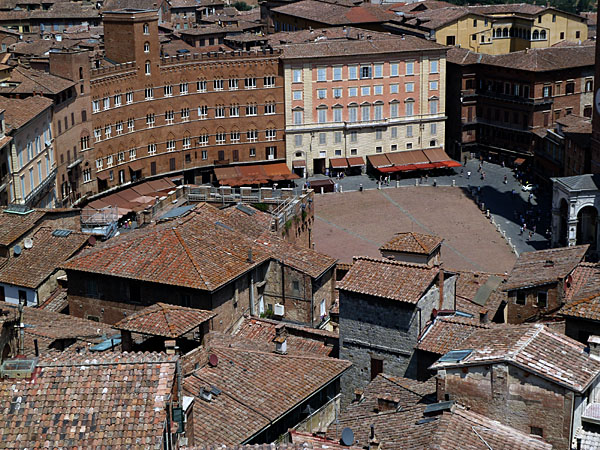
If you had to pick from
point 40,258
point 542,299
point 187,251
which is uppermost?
point 187,251

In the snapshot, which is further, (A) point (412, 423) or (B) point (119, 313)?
(B) point (119, 313)

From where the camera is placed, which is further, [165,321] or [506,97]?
[506,97]

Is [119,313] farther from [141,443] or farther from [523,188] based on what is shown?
[523,188]

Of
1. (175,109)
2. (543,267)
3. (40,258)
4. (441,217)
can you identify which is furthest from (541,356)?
(175,109)

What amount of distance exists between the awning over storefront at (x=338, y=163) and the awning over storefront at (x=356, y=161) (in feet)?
1.62

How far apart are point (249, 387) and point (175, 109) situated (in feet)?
243

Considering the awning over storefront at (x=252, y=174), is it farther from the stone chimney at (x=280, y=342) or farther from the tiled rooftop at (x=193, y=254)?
the stone chimney at (x=280, y=342)

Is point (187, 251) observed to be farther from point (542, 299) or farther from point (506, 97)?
point (506, 97)

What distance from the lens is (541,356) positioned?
3403 centimetres

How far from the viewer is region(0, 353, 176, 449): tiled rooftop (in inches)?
1038

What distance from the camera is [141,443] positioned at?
85.5ft

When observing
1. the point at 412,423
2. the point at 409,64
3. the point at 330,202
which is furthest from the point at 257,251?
the point at 409,64

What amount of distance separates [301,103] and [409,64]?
11.8 metres

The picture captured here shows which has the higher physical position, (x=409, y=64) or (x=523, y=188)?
(x=409, y=64)
